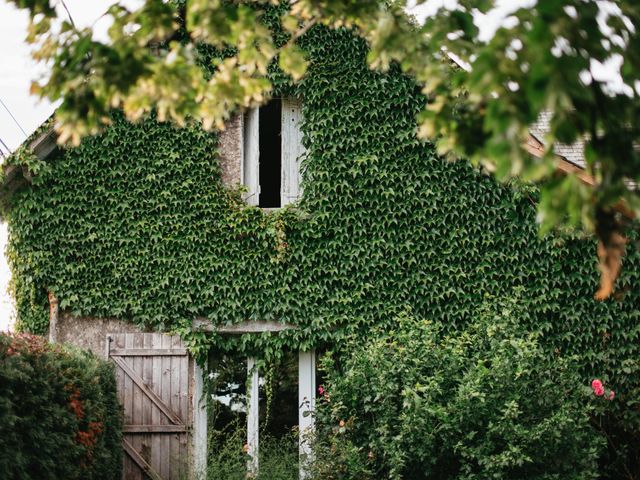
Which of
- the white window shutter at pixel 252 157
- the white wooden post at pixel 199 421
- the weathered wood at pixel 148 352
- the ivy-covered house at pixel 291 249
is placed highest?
the white window shutter at pixel 252 157

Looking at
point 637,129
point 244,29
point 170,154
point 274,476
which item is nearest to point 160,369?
point 274,476

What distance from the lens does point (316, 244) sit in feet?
33.0

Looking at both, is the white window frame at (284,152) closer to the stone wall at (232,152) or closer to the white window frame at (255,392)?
the stone wall at (232,152)

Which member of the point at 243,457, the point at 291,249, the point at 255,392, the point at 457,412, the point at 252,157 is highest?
the point at 252,157

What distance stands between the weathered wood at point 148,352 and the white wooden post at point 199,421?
299 millimetres

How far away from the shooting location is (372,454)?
847 centimetres

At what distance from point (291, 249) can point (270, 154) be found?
1563 millimetres

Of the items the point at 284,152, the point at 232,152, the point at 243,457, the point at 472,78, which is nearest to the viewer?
the point at 472,78

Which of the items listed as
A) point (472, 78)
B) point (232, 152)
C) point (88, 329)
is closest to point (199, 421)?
point (88, 329)

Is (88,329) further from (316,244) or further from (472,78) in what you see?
(472,78)

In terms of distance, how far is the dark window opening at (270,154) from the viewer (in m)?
10.8

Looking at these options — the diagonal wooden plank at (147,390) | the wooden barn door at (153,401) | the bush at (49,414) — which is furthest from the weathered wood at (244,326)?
the bush at (49,414)

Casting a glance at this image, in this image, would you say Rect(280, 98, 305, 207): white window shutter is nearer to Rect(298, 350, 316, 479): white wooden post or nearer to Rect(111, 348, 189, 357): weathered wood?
Rect(298, 350, 316, 479): white wooden post

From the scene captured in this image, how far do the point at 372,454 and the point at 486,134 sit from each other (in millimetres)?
5961
